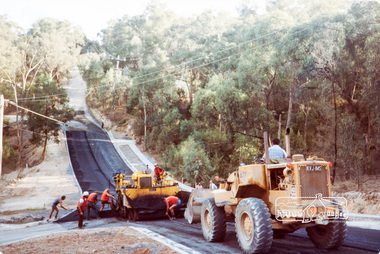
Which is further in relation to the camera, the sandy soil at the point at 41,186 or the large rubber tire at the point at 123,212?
the sandy soil at the point at 41,186

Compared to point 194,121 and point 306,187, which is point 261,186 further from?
point 194,121

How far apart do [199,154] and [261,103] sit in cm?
586

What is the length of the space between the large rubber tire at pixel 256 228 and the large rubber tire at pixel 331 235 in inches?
54.3

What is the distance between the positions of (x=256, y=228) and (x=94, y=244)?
3791 millimetres

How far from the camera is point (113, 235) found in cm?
914

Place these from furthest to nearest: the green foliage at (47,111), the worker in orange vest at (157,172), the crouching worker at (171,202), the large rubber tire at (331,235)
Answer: the green foliage at (47,111) → the worker in orange vest at (157,172) → the crouching worker at (171,202) → the large rubber tire at (331,235)

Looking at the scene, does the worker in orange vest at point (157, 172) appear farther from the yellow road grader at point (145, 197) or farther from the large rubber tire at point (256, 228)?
the large rubber tire at point (256, 228)

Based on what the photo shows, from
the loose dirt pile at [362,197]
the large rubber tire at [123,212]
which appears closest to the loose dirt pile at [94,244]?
the large rubber tire at [123,212]

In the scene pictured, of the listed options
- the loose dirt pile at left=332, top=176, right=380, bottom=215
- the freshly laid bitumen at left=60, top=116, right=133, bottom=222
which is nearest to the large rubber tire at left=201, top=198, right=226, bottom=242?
the loose dirt pile at left=332, top=176, right=380, bottom=215

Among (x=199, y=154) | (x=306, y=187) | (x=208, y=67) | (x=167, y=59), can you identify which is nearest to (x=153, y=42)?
(x=167, y=59)

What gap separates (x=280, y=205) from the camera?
660 centimetres

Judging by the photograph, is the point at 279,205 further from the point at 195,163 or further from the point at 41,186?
the point at 41,186

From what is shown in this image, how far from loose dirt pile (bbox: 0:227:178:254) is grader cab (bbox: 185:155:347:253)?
1539 mm

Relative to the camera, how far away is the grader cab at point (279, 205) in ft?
20.2
